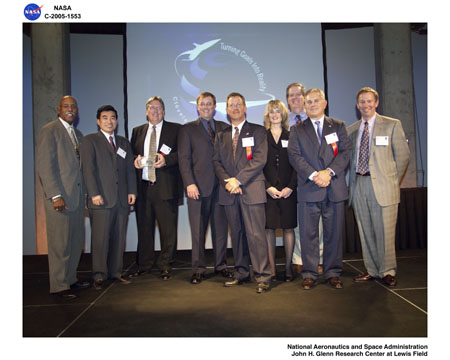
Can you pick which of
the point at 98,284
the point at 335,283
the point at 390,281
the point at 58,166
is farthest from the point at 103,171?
the point at 390,281

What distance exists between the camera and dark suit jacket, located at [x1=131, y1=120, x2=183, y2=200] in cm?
377

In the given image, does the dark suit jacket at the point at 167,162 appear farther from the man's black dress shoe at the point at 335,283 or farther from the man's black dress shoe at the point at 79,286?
the man's black dress shoe at the point at 335,283

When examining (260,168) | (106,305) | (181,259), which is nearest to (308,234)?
(260,168)

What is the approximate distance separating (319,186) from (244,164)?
69 cm

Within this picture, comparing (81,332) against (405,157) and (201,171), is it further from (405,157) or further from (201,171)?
(405,157)

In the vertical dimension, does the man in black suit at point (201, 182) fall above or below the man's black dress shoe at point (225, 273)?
above

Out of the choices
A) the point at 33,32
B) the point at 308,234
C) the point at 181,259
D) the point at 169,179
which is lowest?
the point at 181,259

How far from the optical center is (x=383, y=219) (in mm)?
3340

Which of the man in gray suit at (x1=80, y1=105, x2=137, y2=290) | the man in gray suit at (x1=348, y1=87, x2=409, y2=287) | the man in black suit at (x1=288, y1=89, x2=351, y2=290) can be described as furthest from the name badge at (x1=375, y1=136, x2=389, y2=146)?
the man in gray suit at (x1=80, y1=105, x2=137, y2=290)

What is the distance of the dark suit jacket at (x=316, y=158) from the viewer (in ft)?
10.4

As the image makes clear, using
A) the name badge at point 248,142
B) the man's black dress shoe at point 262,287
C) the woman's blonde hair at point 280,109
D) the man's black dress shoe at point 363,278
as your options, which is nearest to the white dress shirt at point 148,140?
the name badge at point 248,142

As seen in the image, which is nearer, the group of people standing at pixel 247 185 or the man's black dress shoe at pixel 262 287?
the man's black dress shoe at pixel 262 287

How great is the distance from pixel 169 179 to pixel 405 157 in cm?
233
